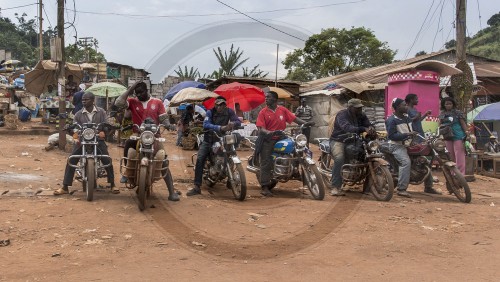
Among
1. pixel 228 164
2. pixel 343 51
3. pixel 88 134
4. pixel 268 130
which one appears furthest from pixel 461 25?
pixel 343 51

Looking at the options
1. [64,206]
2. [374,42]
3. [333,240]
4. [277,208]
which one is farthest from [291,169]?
[374,42]

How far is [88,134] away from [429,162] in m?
5.52

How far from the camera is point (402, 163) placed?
25.9 ft

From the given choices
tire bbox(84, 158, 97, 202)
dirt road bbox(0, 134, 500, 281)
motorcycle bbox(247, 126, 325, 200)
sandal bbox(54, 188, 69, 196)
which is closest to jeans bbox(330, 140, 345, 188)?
dirt road bbox(0, 134, 500, 281)

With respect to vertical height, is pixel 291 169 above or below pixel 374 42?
below

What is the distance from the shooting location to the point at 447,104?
9508 millimetres

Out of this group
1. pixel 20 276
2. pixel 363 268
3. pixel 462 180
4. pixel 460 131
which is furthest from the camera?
pixel 460 131

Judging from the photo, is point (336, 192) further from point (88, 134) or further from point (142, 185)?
point (88, 134)

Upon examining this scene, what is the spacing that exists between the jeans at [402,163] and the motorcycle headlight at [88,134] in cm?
482

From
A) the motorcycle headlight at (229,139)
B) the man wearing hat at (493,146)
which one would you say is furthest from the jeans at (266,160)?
the man wearing hat at (493,146)

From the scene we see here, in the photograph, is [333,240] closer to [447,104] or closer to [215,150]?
[215,150]

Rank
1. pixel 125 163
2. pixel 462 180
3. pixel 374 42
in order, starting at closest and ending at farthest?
1. pixel 125 163
2. pixel 462 180
3. pixel 374 42

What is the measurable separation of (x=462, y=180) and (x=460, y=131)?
87.1 inches

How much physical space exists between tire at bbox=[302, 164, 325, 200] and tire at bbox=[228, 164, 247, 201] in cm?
110
